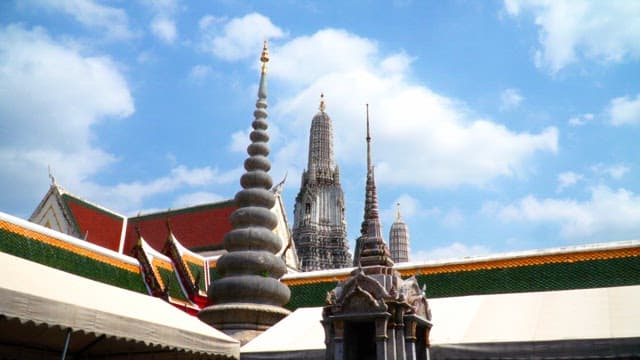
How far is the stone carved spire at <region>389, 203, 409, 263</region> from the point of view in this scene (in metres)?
61.0

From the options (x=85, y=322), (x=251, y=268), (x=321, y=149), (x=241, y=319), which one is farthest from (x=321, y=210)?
(x=85, y=322)

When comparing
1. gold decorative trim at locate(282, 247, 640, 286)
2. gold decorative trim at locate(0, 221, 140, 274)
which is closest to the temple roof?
gold decorative trim at locate(282, 247, 640, 286)

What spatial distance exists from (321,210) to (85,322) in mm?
54242

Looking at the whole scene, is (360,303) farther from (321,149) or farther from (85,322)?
(321,149)

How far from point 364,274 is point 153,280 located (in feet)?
31.0

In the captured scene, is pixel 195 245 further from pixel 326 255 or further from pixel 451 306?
pixel 326 255

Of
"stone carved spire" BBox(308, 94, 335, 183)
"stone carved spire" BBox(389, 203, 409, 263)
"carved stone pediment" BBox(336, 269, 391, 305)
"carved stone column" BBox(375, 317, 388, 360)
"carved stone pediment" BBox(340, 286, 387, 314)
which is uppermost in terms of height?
"stone carved spire" BBox(308, 94, 335, 183)

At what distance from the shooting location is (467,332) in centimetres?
1012

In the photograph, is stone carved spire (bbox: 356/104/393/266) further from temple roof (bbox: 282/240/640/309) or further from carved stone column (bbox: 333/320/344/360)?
temple roof (bbox: 282/240/640/309)

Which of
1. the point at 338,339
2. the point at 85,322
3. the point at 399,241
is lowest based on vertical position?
the point at 85,322

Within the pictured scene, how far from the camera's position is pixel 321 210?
60.9 m

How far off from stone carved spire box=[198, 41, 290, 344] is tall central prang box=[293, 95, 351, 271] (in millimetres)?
43058

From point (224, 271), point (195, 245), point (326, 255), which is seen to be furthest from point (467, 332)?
point (326, 255)

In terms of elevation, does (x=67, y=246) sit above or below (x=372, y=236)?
above
